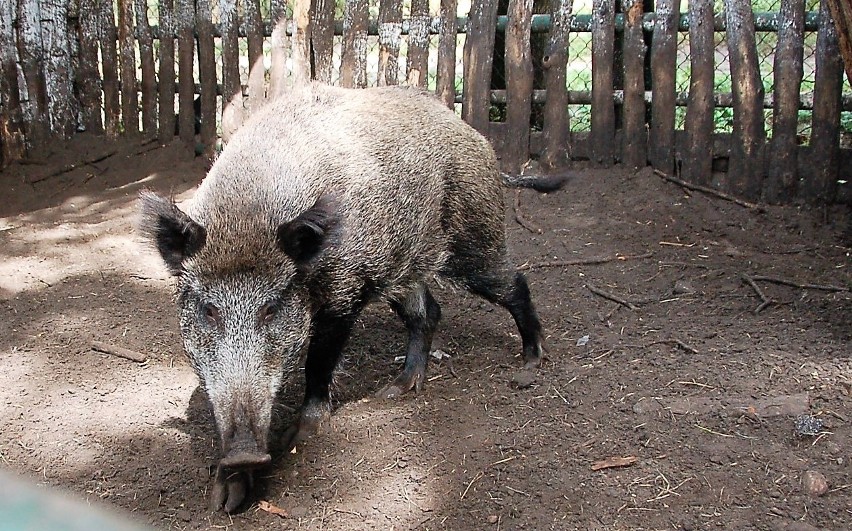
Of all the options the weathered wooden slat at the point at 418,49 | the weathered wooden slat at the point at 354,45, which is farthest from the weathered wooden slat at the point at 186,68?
Result: the weathered wooden slat at the point at 418,49

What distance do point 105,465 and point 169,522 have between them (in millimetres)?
436

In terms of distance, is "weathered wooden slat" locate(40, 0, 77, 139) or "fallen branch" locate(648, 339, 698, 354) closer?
"fallen branch" locate(648, 339, 698, 354)

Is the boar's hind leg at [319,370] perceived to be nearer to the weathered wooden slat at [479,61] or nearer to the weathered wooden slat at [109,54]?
the weathered wooden slat at [479,61]

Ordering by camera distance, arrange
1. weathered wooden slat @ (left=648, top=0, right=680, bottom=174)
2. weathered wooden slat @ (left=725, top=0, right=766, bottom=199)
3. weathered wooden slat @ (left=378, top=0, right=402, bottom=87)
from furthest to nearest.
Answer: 1. weathered wooden slat @ (left=378, top=0, right=402, bottom=87)
2. weathered wooden slat @ (left=648, top=0, right=680, bottom=174)
3. weathered wooden slat @ (left=725, top=0, right=766, bottom=199)

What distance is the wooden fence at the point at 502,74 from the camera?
537 centimetres

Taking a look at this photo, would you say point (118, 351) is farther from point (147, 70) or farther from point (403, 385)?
point (147, 70)

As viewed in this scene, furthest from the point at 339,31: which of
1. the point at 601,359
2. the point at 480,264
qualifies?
the point at 601,359

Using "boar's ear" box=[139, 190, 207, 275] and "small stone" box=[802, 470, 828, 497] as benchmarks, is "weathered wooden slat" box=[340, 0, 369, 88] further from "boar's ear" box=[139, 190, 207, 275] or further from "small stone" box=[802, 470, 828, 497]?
"small stone" box=[802, 470, 828, 497]

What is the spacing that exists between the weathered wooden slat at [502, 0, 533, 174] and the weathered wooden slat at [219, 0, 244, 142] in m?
2.14

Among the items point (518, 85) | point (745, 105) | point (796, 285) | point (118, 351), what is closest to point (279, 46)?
point (518, 85)

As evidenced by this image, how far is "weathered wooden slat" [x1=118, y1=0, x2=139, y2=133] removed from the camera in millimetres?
6793

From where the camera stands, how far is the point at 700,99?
18.2ft

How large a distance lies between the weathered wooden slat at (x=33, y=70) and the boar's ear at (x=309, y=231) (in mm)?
4994

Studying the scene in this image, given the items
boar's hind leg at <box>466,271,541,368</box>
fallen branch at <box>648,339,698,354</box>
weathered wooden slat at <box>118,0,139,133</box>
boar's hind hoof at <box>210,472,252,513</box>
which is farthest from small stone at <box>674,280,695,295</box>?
weathered wooden slat at <box>118,0,139,133</box>
